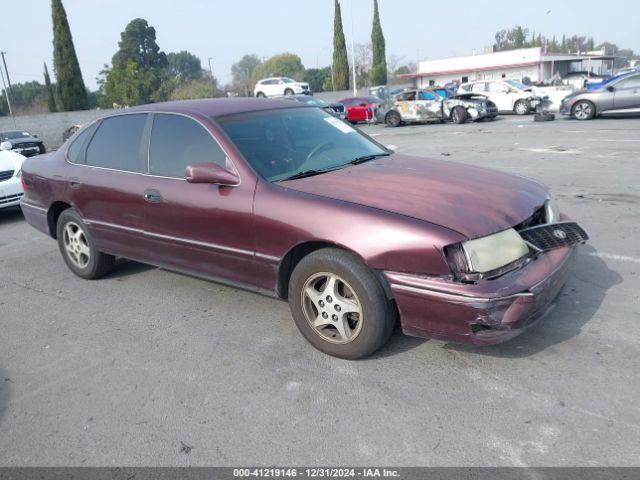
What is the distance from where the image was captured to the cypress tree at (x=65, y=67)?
3362cm

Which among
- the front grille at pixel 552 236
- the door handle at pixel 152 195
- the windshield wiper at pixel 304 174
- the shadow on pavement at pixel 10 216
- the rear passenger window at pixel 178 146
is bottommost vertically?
the shadow on pavement at pixel 10 216

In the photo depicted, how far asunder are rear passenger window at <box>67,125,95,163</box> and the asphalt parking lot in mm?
1243

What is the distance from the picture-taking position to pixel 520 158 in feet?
36.4

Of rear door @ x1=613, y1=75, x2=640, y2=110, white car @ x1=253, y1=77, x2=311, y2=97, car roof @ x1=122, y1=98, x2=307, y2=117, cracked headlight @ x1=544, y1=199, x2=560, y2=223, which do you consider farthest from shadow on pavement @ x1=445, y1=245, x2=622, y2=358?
white car @ x1=253, y1=77, x2=311, y2=97

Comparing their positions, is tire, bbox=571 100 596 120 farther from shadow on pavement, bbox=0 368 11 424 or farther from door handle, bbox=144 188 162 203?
shadow on pavement, bbox=0 368 11 424

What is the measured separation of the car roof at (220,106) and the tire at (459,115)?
18.4 metres

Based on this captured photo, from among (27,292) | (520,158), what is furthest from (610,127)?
(27,292)

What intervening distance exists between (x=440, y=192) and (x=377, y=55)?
5721 centimetres

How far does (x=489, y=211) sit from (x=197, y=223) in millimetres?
2030

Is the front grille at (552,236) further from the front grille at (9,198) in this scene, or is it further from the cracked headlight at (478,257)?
the front grille at (9,198)

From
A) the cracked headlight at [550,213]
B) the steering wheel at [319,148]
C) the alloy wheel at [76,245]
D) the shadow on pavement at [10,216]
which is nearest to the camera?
the cracked headlight at [550,213]

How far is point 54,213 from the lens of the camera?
557 cm

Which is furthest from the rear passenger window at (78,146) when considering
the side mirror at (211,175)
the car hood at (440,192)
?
the car hood at (440,192)

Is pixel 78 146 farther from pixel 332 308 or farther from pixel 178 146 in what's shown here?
pixel 332 308
